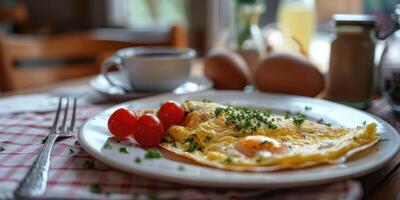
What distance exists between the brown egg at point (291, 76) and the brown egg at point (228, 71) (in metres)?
0.08

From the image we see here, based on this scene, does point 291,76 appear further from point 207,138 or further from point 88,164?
point 88,164

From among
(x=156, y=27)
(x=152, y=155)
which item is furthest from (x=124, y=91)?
(x=156, y=27)

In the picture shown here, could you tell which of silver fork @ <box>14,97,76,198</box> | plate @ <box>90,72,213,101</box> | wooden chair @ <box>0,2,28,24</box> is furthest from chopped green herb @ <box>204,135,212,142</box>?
wooden chair @ <box>0,2,28,24</box>

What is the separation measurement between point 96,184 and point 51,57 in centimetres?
131

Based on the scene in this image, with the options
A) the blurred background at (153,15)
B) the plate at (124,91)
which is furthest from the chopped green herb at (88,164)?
the blurred background at (153,15)

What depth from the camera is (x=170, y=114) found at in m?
0.81

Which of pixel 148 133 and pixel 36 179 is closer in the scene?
pixel 36 179

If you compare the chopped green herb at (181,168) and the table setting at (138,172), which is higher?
the chopped green herb at (181,168)

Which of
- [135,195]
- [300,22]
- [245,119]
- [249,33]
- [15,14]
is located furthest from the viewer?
[15,14]

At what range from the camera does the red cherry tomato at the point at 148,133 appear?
2.33ft

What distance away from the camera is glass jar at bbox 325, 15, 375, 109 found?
1064mm

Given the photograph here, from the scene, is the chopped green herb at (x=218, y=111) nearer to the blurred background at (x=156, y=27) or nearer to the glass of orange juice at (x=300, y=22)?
the blurred background at (x=156, y=27)

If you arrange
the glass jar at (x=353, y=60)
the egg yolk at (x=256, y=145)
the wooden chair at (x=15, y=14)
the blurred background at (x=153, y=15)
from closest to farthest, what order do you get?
the egg yolk at (x=256, y=145)
the glass jar at (x=353, y=60)
the blurred background at (x=153, y=15)
the wooden chair at (x=15, y=14)

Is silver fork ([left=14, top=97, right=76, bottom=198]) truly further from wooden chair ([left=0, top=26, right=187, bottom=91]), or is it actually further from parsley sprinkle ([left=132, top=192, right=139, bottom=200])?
wooden chair ([left=0, top=26, right=187, bottom=91])
